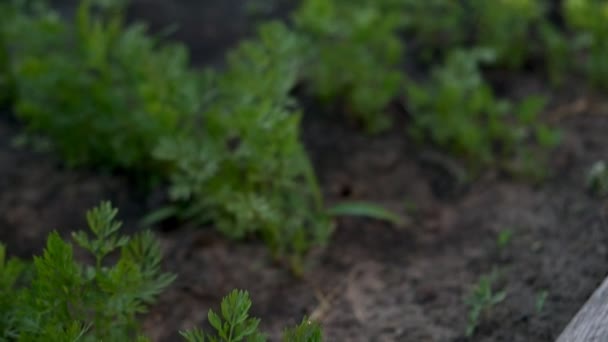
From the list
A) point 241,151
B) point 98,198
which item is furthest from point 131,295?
point 98,198

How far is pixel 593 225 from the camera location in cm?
259

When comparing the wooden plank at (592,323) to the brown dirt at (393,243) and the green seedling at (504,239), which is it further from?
the green seedling at (504,239)

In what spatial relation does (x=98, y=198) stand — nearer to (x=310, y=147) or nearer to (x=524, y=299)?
(x=310, y=147)

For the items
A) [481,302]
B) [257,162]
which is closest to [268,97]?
[257,162]

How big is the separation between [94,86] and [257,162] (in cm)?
75

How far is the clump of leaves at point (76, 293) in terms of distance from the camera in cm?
179

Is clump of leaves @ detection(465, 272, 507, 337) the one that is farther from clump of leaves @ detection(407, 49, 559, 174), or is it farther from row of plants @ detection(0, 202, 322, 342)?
clump of leaves @ detection(407, 49, 559, 174)

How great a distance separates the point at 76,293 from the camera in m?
1.88

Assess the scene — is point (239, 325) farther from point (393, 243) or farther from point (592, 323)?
point (393, 243)

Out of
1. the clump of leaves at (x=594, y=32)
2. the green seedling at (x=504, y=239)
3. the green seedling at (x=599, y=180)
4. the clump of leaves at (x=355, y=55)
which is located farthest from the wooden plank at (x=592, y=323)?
the clump of leaves at (x=594, y=32)

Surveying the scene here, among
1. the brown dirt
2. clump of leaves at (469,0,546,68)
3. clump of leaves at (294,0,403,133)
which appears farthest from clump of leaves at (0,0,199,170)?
clump of leaves at (469,0,546,68)

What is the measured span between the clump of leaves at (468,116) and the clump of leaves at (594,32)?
1.20ft

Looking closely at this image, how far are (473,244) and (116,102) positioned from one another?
1.29 m

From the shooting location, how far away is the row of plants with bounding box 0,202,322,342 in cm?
172
